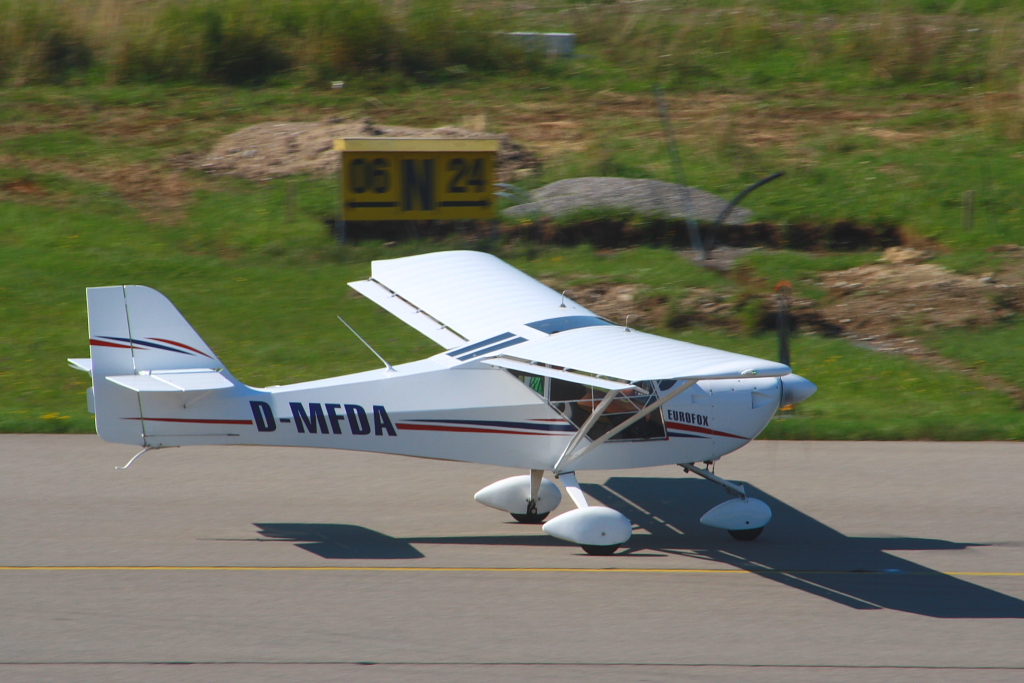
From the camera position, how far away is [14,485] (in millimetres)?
9656

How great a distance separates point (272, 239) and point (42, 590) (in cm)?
1157

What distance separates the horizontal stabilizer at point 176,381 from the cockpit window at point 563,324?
2.67 m

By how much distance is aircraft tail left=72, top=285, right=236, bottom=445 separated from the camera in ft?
25.3

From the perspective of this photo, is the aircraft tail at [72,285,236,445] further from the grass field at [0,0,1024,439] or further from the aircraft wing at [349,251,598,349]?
the grass field at [0,0,1024,439]

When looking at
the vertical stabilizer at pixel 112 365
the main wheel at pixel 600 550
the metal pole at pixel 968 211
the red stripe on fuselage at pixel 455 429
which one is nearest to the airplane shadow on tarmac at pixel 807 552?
the main wheel at pixel 600 550

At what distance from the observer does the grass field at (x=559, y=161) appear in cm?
1420

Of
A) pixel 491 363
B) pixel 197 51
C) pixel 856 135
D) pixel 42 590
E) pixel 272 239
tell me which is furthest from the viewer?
pixel 197 51

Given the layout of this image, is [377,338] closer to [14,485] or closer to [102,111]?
[14,485]

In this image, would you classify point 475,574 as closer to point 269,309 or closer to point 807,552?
point 807,552

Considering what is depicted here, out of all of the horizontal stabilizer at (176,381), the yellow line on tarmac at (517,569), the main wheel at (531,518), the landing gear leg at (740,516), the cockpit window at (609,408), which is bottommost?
the main wheel at (531,518)

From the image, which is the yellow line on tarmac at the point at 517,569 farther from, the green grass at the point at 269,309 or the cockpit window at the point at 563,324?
the green grass at the point at 269,309

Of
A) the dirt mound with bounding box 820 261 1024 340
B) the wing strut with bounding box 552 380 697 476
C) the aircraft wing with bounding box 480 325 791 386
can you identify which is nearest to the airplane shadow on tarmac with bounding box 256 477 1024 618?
the wing strut with bounding box 552 380 697 476

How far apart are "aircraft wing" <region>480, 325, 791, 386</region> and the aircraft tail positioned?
8.01ft

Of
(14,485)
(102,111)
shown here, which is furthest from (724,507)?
(102,111)
